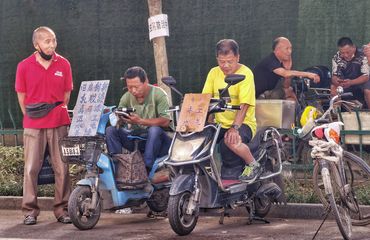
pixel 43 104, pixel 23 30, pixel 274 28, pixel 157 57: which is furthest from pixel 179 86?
pixel 43 104

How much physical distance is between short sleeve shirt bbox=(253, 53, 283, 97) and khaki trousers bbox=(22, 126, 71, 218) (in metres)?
3.07

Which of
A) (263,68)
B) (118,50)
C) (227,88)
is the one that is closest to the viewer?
(227,88)

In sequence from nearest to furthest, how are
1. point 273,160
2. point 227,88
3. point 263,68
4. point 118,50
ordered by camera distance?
point 227,88 → point 273,160 → point 263,68 → point 118,50

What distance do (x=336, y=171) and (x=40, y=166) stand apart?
3.24 m

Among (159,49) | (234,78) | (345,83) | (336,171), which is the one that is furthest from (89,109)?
(345,83)

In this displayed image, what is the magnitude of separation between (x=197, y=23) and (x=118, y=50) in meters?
1.23

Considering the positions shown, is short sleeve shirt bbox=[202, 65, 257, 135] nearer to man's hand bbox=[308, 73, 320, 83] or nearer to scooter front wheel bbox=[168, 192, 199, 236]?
scooter front wheel bbox=[168, 192, 199, 236]

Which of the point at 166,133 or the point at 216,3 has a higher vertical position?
the point at 216,3

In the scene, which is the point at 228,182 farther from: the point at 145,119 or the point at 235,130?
the point at 145,119

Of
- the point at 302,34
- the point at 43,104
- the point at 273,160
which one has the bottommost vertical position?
the point at 273,160

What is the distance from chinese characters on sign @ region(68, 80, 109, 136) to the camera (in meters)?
8.15

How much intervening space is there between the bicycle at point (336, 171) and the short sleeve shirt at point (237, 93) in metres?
0.82

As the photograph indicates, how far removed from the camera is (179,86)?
11.6m

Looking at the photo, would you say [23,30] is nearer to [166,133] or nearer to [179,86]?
[179,86]
